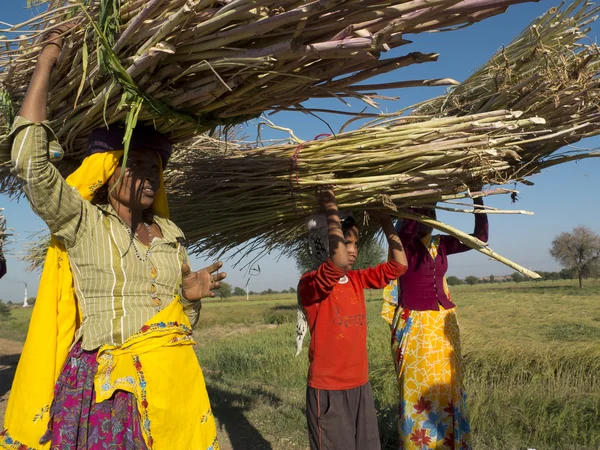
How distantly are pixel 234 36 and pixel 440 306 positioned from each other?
2100 mm

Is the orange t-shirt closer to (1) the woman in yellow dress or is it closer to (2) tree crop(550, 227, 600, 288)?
(1) the woman in yellow dress

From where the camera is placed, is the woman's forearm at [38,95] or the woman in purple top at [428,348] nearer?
the woman's forearm at [38,95]

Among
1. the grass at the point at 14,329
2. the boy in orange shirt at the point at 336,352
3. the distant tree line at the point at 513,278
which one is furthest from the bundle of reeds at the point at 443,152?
the distant tree line at the point at 513,278

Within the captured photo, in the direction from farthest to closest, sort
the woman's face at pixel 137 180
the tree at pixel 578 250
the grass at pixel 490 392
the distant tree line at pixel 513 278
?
1. the distant tree line at pixel 513 278
2. the tree at pixel 578 250
3. the grass at pixel 490 392
4. the woman's face at pixel 137 180

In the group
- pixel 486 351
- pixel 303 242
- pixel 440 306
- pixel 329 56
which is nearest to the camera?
pixel 329 56

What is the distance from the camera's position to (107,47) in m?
1.30

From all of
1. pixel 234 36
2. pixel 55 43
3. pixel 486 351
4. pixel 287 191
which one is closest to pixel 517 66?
pixel 287 191

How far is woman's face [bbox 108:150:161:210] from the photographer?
164 centimetres

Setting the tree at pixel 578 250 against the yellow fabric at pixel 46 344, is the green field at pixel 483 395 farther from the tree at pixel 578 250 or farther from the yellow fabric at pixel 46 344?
the tree at pixel 578 250

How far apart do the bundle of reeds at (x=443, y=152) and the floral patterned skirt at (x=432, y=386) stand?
78 centimetres

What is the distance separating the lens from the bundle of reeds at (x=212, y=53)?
45.2 inches

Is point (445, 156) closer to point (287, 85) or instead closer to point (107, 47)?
point (287, 85)

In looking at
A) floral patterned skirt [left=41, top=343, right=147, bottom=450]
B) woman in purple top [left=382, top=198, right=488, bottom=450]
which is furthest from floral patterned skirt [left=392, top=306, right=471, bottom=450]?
floral patterned skirt [left=41, top=343, right=147, bottom=450]

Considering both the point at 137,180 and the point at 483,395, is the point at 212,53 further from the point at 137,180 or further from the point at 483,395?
the point at 483,395
